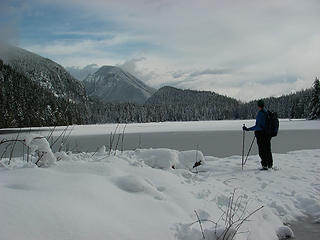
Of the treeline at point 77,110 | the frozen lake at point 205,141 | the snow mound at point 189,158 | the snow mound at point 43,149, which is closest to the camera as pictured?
the snow mound at point 43,149

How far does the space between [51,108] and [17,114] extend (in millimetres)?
12637

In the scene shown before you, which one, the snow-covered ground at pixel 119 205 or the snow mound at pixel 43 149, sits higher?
the snow mound at pixel 43 149

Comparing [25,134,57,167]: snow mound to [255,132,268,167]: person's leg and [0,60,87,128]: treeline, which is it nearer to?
[255,132,268,167]: person's leg

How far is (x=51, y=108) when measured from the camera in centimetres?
8600

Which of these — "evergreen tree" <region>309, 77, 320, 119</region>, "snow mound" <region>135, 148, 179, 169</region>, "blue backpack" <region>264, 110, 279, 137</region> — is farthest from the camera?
"evergreen tree" <region>309, 77, 320, 119</region>

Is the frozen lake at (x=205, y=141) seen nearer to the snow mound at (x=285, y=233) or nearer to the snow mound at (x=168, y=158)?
the snow mound at (x=168, y=158)

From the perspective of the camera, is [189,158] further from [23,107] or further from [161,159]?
[23,107]

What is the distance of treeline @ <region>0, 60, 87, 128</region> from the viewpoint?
71.2 m

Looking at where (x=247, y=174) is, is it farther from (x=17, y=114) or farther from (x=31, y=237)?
(x=17, y=114)

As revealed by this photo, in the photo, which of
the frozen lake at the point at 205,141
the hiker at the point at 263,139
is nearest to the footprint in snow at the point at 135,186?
the frozen lake at the point at 205,141

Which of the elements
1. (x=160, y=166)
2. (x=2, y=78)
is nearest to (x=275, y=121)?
(x=160, y=166)

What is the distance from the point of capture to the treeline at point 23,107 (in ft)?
234

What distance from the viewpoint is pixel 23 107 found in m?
78.1

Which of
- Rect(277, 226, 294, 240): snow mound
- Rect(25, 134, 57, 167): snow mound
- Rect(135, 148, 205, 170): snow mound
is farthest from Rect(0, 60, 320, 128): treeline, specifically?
Rect(277, 226, 294, 240): snow mound
